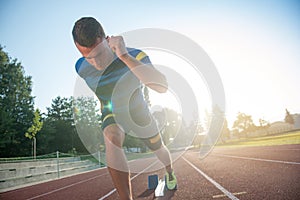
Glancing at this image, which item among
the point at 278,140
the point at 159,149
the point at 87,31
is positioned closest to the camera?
the point at 87,31

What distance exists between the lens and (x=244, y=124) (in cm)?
7644

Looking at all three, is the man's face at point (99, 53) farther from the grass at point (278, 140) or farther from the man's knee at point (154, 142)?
the grass at point (278, 140)

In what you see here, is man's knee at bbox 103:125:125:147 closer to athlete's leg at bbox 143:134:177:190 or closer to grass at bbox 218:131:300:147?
athlete's leg at bbox 143:134:177:190

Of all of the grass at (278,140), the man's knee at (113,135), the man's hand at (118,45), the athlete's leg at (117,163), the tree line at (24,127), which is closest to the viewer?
the man's hand at (118,45)

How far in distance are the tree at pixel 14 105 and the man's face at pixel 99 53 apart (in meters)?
31.1

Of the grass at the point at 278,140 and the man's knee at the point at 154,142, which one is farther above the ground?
the man's knee at the point at 154,142

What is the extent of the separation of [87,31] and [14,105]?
3591 cm

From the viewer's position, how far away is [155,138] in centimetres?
273

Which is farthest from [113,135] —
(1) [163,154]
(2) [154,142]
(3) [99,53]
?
(1) [163,154]

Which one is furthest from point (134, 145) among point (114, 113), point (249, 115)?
point (114, 113)

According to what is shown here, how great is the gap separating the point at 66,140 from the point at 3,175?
36.1 m

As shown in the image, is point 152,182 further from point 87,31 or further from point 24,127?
point 24,127

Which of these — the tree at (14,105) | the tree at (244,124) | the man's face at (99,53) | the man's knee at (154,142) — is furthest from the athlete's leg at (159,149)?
the tree at (244,124)

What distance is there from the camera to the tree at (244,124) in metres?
75.3
